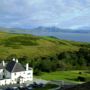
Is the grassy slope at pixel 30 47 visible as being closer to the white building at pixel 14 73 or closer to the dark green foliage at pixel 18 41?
the dark green foliage at pixel 18 41

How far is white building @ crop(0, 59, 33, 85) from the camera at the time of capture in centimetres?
6694

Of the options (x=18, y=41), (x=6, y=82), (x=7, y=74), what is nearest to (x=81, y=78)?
(x=7, y=74)

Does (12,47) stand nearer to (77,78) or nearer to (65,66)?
(65,66)

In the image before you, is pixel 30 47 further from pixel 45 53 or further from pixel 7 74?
pixel 7 74

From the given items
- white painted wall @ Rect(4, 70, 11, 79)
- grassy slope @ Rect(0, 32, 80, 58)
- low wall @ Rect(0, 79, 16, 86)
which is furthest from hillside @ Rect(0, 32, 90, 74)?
low wall @ Rect(0, 79, 16, 86)

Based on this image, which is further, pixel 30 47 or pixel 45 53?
pixel 30 47

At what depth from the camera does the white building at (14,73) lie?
220ft

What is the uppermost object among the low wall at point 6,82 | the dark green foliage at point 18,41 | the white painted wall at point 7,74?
the dark green foliage at point 18,41

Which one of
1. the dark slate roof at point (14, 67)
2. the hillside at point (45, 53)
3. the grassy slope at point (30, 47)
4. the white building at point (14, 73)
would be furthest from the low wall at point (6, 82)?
Answer: the grassy slope at point (30, 47)

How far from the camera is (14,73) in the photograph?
221ft

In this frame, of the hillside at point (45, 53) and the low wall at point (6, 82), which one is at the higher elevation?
the hillside at point (45, 53)

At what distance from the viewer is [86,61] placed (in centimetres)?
10162

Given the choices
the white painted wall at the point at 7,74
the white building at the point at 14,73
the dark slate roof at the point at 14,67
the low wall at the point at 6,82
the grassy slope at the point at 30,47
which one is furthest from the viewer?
the grassy slope at the point at 30,47

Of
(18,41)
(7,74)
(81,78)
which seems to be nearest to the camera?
(7,74)
